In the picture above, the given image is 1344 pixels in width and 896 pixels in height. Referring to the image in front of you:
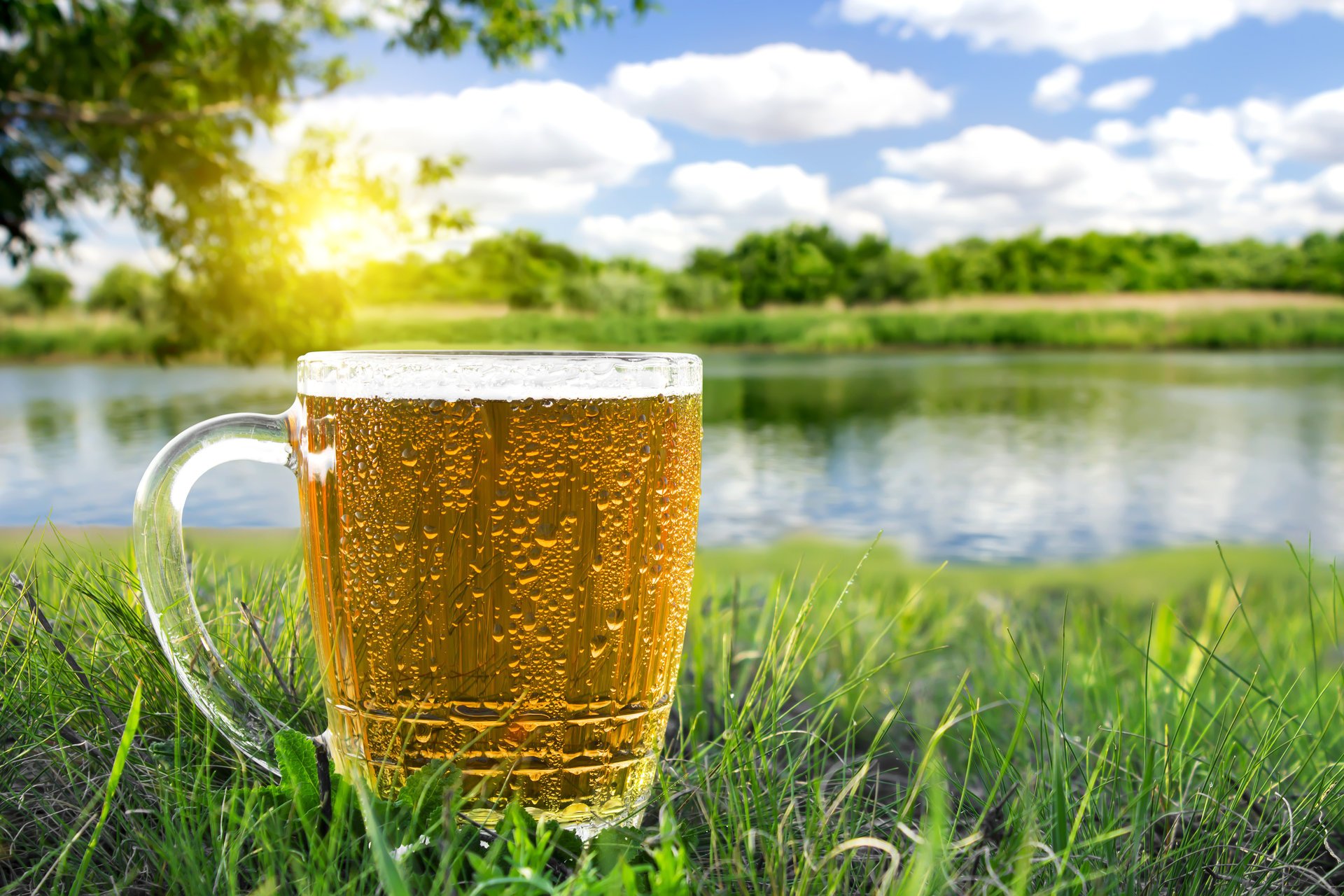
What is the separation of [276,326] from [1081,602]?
17.4ft

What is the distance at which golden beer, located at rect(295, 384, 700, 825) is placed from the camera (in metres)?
1.05

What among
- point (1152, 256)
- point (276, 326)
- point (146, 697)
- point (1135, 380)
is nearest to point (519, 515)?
point (146, 697)

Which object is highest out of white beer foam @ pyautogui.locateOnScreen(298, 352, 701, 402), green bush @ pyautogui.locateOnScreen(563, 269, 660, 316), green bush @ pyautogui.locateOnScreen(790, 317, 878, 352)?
green bush @ pyautogui.locateOnScreen(563, 269, 660, 316)

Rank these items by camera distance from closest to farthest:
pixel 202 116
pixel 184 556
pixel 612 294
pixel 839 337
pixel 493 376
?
pixel 493 376
pixel 184 556
pixel 202 116
pixel 612 294
pixel 839 337

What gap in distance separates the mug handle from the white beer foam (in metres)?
0.17

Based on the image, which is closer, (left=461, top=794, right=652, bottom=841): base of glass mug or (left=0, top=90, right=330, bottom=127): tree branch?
(left=461, top=794, right=652, bottom=841): base of glass mug

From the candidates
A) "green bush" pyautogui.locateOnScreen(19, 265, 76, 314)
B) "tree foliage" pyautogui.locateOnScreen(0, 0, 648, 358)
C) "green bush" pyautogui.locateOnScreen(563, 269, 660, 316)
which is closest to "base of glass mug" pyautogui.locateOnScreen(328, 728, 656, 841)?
"tree foliage" pyautogui.locateOnScreen(0, 0, 648, 358)

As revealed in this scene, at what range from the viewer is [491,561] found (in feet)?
3.45

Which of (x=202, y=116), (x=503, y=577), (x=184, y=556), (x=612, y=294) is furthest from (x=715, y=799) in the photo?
(x=612, y=294)

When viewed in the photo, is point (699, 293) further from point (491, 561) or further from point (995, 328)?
point (491, 561)

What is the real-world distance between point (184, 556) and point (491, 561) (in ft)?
1.45

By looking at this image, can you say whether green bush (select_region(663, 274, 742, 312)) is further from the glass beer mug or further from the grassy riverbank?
the glass beer mug

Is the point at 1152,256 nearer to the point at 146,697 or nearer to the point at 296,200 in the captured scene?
the point at 296,200

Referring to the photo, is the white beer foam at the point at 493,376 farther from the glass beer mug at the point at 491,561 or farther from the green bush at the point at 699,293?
the green bush at the point at 699,293
